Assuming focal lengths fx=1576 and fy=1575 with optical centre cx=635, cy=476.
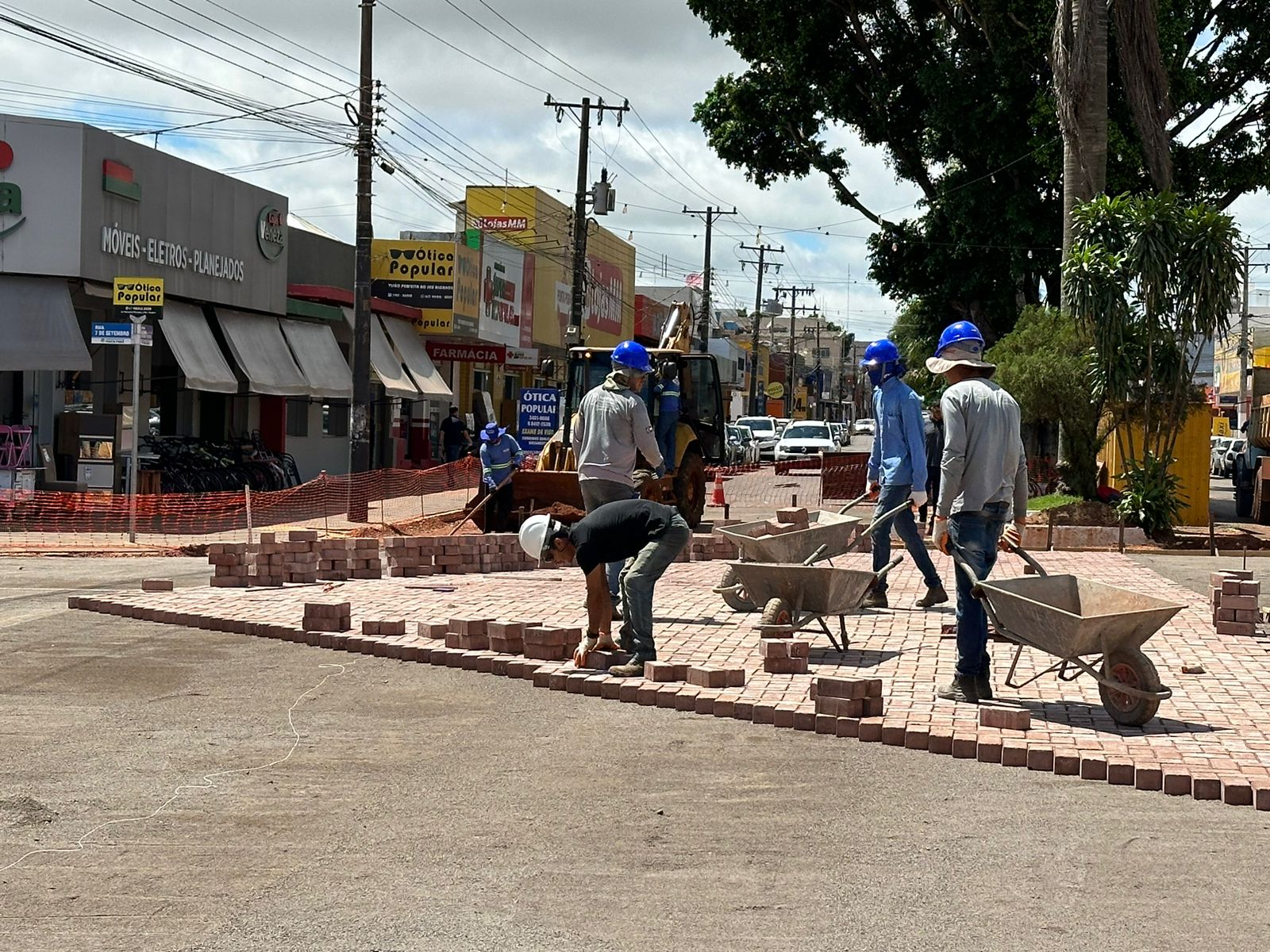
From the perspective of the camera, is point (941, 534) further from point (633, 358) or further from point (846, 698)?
point (633, 358)

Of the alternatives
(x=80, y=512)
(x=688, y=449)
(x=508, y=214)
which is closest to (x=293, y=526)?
(x=80, y=512)

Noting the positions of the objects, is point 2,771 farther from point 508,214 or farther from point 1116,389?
point 508,214

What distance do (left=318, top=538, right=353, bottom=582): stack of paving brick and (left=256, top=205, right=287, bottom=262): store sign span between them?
653 inches

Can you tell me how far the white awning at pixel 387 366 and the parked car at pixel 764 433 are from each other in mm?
19334

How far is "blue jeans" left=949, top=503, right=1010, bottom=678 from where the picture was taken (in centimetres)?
825

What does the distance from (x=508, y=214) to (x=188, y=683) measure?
4494 centimetres

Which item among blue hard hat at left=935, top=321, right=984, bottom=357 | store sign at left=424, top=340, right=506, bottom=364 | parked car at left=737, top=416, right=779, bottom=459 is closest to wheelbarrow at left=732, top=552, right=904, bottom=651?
blue hard hat at left=935, top=321, right=984, bottom=357

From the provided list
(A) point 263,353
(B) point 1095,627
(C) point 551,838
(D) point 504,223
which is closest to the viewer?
(C) point 551,838

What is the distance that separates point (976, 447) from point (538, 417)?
810 inches

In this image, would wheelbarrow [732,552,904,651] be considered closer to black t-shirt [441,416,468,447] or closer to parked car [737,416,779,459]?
Answer: black t-shirt [441,416,468,447]

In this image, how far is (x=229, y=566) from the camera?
1379 cm

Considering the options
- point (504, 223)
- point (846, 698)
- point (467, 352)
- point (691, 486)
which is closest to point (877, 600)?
point (846, 698)

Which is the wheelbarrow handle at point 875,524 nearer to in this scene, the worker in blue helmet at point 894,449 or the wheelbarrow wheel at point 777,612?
the wheelbarrow wheel at point 777,612

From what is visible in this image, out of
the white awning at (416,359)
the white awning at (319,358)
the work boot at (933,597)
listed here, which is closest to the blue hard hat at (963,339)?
the work boot at (933,597)
